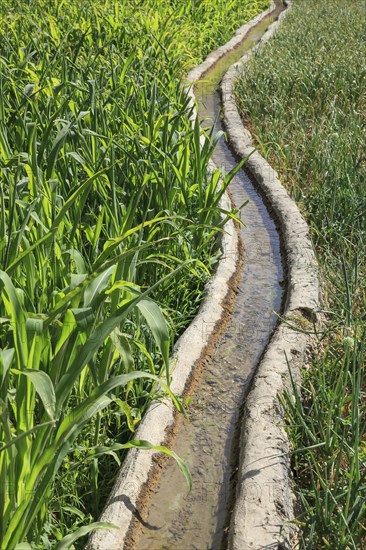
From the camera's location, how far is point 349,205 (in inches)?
146

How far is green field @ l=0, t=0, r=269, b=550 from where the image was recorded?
1.77 m

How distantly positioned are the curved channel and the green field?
0.16 metres

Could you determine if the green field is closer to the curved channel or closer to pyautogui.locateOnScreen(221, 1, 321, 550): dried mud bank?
the curved channel

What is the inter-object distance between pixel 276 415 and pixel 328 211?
1.62 metres

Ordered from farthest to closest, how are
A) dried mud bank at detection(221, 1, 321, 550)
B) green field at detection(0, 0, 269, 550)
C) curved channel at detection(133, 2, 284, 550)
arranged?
1. curved channel at detection(133, 2, 284, 550)
2. dried mud bank at detection(221, 1, 321, 550)
3. green field at detection(0, 0, 269, 550)

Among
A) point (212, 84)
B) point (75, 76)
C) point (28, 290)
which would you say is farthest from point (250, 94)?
point (28, 290)

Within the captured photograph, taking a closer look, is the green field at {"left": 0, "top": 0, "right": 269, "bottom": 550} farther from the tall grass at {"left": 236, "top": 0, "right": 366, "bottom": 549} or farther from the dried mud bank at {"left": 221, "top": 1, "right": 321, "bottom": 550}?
the tall grass at {"left": 236, "top": 0, "right": 366, "bottom": 549}

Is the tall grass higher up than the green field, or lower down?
lower down

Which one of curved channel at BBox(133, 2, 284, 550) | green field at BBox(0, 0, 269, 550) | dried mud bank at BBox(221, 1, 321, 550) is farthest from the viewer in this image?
curved channel at BBox(133, 2, 284, 550)

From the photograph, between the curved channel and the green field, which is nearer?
the green field

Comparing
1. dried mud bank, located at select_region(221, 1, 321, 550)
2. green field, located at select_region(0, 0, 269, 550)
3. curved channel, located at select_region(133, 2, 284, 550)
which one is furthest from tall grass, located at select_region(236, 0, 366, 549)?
green field, located at select_region(0, 0, 269, 550)

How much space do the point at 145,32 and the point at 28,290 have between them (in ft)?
15.6

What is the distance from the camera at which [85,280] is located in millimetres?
1891

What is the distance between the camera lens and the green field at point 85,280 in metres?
1.77
